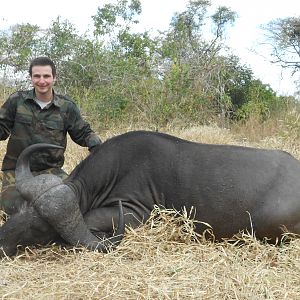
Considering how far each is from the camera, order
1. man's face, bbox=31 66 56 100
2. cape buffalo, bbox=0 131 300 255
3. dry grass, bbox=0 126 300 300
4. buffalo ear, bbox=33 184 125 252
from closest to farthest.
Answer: dry grass, bbox=0 126 300 300
buffalo ear, bbox=33 184 125 252
cape buffalo, bbox=0 131 300 255
man's face, bbox=31 66 56 100

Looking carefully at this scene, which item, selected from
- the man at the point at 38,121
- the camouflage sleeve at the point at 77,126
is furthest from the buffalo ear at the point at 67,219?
the camouflage sleeve at the point at 77,126

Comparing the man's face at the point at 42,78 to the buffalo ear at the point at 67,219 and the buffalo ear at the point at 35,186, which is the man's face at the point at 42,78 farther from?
the buffalo ear at the point at 67,219

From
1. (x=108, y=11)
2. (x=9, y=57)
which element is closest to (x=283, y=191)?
(x=9, y=57)

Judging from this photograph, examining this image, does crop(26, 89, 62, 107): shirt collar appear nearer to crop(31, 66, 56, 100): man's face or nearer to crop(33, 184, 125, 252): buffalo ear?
crop(31, 66, 56, 100): man's face

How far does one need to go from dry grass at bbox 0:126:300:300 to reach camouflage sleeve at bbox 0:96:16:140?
4.28 feet

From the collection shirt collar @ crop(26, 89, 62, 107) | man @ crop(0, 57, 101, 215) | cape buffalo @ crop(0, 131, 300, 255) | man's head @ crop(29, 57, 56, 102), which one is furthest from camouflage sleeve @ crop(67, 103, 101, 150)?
cape buffalo @ crop(0, 131, 300, 255)

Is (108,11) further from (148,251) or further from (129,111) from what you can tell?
(148,251)

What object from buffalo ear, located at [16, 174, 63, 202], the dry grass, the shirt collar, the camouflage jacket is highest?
the shirt collar

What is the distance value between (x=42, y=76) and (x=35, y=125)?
0.40 metres

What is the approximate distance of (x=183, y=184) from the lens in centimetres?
391

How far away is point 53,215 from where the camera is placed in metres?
3.44

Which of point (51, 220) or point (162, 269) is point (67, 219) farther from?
point (162, 269)

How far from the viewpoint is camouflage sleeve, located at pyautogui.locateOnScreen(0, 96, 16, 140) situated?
14.6 feet

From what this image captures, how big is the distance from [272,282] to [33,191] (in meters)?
1.55
